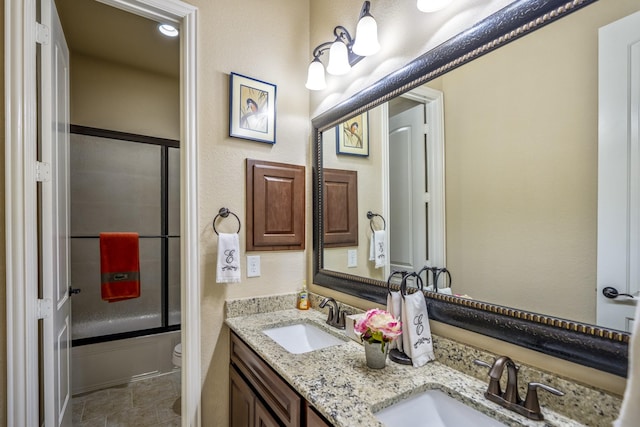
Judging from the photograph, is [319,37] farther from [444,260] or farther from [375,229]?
[444,260]

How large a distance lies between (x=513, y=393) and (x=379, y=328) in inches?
15.4

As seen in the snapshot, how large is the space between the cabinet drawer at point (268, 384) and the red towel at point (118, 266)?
1.28m

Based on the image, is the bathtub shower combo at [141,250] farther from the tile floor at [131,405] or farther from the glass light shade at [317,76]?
the glass light shade at [317,76]

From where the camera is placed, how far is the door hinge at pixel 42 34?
1.31 meters

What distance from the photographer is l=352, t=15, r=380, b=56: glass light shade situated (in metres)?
1.33

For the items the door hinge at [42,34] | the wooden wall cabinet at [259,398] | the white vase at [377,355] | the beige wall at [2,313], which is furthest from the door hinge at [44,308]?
the white vase at [377,355]

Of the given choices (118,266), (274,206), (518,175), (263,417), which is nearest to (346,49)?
Result: (274,206)

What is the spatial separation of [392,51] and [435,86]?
12.7 inches

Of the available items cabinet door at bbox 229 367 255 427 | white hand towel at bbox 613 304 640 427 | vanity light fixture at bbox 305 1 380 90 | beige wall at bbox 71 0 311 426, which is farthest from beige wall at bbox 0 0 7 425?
white hand towel at bbox 613 304 640 427

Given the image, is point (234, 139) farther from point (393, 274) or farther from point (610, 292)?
point (610, 292)

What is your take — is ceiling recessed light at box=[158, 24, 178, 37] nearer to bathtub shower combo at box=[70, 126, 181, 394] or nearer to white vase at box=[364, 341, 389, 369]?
bathtub shower combo at box=[70, 126, 181, 394]

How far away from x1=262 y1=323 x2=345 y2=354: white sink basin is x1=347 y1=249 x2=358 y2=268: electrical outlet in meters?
0.36

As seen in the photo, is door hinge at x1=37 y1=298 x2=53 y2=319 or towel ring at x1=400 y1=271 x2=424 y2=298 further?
door hinge at x1=37 y1=298 x2=53 y2=319

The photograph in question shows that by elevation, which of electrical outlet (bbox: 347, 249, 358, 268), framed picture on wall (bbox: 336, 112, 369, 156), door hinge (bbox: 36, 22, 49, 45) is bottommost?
electrical outlet (bbox: 347, 249, 358, 268)
